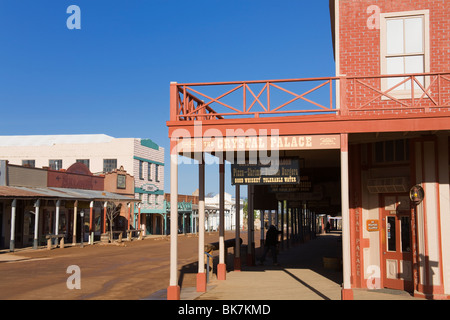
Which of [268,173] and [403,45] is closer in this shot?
[268,173]

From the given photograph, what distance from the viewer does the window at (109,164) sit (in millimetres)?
48031

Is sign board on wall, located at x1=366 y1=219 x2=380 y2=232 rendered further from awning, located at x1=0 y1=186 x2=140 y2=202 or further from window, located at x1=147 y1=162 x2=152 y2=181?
window, located at x1=147 y1=162 x2=152 y2=181

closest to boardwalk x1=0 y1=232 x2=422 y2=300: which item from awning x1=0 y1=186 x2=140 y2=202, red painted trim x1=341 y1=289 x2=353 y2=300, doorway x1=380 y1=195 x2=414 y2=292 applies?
doorway x1=380 y1=195 x2=414 y2=292

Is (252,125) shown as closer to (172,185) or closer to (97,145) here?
(172,185)

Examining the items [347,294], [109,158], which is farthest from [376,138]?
[109,158]

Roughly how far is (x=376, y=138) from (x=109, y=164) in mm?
38989

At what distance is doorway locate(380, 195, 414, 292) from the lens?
40.0 feet

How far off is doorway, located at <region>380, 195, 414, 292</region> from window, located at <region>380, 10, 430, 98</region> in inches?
111

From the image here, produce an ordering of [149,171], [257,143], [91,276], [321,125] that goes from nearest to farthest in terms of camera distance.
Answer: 1. [321,125]
2. [257,143]
3. [91,276]
4. [149,171]

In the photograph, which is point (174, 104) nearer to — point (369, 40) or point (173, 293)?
point (173, 293)

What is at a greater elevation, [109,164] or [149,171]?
[109,164]

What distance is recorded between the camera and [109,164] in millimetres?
48188
